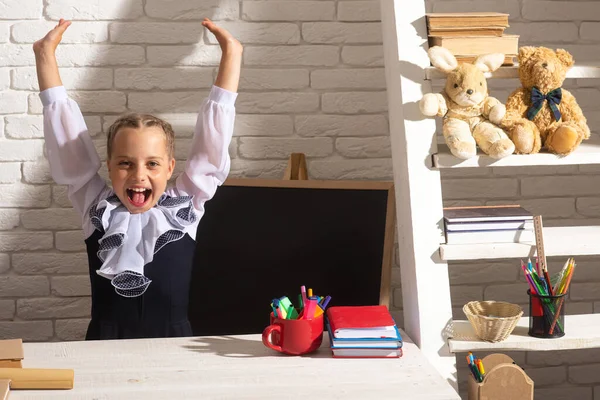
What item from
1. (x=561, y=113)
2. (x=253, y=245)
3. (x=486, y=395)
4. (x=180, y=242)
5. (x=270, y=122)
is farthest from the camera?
(x=270, y=122)

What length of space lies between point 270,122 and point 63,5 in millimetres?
699

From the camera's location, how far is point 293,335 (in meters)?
1.71

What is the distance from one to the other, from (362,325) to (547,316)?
1.41 feet

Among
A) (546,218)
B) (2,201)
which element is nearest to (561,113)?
(546,218)

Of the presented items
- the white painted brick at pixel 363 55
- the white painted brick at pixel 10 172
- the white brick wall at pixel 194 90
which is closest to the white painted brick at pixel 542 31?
the white brick wall at pixel 194 90

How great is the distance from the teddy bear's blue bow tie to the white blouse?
72 centimetres

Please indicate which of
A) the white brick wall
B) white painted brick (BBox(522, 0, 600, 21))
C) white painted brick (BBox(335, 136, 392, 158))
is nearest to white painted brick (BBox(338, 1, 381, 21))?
the white brick wall

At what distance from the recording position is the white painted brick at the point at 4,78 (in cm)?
234

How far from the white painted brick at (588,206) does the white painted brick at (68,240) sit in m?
1.58

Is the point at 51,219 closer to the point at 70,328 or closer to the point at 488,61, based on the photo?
the point at 70,328

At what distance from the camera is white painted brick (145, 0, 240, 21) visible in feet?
7.73

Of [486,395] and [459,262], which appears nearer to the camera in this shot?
[486,395]

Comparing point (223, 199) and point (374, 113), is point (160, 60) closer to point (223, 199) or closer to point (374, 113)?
point (223, 199)

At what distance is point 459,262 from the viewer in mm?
2551
